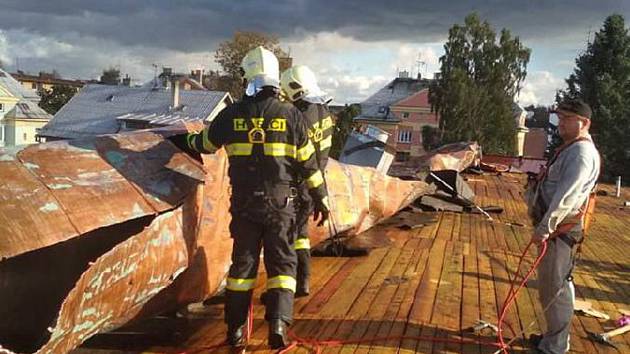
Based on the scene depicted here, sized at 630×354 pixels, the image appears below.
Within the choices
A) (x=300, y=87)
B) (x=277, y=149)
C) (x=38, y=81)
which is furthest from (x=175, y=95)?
(x=38, y=81)

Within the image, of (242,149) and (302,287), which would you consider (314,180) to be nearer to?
(242,149)

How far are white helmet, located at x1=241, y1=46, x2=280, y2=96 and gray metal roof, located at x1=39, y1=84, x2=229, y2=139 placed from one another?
3575cm

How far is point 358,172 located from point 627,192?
11395 millimetres

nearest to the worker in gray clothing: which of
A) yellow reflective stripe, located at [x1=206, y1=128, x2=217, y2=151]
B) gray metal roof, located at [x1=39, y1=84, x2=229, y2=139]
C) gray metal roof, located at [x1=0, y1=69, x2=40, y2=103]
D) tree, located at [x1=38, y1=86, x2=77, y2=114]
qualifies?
yellow reflective stripe, located at [x1=206, y1=128, x2=217, y2=151]

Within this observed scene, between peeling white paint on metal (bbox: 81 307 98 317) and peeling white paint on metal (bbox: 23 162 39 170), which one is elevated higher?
peeling white paint on metal (bbox: 23 162 39 170)

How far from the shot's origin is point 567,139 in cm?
376

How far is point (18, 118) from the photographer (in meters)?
50.0

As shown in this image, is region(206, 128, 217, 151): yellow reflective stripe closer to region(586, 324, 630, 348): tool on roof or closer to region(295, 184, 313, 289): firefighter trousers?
region(295, 184, 313, 289): firefighter trousers

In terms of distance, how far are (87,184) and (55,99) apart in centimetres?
6168

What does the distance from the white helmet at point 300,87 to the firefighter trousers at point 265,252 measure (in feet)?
5.04

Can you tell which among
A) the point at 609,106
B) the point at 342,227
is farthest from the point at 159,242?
the point at 609,106

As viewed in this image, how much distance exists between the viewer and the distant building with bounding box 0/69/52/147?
50062 mm

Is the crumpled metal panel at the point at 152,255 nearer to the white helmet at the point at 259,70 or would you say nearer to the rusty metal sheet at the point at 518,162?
the white helmet at the point at 259,70

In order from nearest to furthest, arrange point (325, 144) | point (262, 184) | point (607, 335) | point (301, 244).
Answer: point (262, 184) → point (607, 335) → point (301, 244) → point (325, 144)
